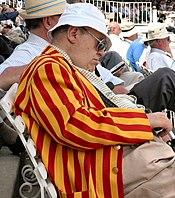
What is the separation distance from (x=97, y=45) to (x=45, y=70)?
42cm

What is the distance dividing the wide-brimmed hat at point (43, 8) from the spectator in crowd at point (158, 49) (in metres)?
2.39

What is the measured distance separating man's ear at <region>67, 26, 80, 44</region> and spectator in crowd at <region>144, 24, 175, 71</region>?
3.23m

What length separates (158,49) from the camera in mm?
6016

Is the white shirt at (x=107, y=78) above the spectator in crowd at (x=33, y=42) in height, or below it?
below

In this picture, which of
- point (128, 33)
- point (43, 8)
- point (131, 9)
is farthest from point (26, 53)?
point (131, 9)

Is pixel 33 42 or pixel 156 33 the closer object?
pixel 33 42

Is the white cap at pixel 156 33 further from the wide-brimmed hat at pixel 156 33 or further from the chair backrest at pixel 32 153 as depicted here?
the chair backrest at pixel 32 153

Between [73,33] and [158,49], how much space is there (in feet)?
12.1

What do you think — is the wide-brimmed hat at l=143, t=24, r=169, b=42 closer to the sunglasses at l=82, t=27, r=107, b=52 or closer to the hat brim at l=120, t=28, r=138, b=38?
the sunglasses at l=82, t=27, r=107, b=52

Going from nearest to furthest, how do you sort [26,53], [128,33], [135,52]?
[26,53], [135,52], [128,33]

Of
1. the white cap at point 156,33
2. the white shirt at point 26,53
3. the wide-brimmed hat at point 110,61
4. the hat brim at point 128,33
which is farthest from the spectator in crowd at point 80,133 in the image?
the hat brim at point 128,33

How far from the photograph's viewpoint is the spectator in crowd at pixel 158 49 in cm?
566

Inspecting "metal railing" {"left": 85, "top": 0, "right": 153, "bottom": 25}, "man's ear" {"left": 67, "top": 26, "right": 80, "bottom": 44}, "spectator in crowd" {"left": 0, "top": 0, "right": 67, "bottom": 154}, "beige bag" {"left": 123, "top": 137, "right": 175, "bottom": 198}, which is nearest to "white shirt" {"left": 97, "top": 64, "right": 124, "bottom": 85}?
"spectator in crowd" {"left": 0, "top": 0, "right": 67, "bottom": 154}

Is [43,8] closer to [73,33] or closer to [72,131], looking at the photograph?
[73,33]
